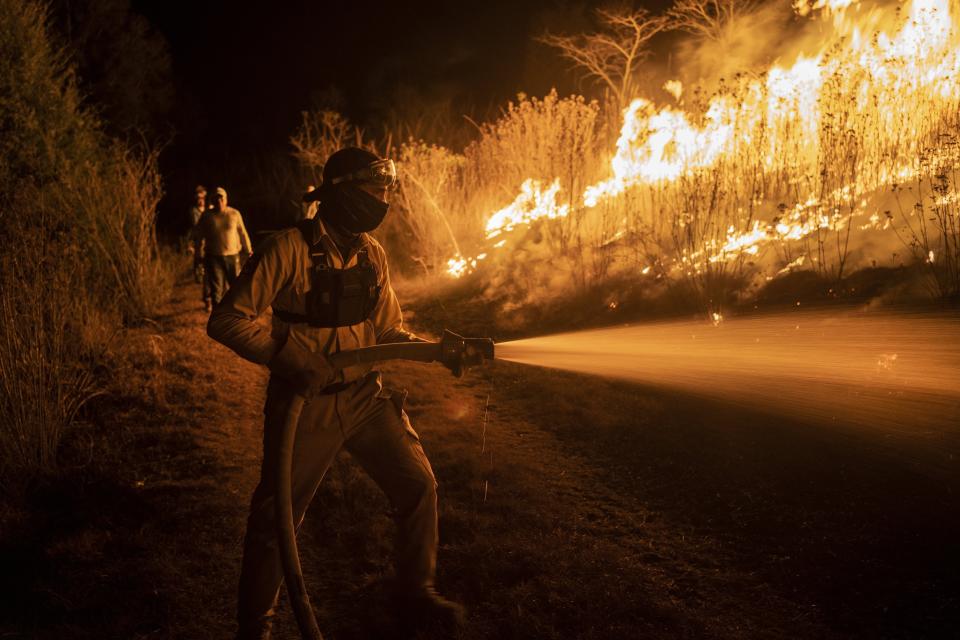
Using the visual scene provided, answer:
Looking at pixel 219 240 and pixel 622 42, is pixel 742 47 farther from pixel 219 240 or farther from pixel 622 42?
pixel 219 240

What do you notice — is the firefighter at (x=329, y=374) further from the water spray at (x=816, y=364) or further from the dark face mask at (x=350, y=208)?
the water spray at (x=816, y=364)

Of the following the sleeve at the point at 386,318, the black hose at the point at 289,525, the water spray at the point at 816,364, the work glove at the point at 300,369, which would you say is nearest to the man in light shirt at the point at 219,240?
the water spray at the point at 816,364

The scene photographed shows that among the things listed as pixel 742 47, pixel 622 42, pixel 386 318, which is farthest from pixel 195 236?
pixel 622 42

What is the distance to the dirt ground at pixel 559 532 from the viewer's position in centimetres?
393

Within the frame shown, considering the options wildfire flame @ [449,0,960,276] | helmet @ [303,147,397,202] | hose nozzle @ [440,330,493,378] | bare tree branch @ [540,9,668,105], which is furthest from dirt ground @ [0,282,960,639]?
bare tree branch @ [540,9,668,105]

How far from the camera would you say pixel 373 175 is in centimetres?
364

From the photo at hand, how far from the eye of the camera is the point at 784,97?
10.7m

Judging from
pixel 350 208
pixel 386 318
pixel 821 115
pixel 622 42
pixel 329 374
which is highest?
pixel 622 42

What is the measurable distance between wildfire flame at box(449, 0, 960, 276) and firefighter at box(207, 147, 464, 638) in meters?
7.51

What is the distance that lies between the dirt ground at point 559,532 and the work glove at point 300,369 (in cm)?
151

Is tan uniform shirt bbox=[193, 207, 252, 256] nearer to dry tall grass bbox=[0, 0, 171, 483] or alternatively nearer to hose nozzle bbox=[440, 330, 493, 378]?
dry tall grass bbox=[0, 0, 171, 483]

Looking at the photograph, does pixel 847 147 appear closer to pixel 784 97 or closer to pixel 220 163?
pixel 784 97

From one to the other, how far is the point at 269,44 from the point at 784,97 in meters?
62.4

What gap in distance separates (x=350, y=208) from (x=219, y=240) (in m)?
8.83
